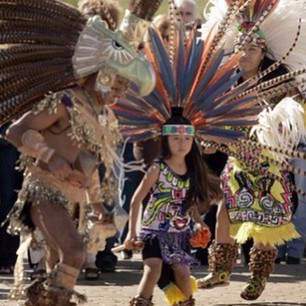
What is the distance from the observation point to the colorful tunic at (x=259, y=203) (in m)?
10.1

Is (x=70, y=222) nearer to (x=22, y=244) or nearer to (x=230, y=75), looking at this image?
(x=22, y=244)

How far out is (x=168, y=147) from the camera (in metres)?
9.04

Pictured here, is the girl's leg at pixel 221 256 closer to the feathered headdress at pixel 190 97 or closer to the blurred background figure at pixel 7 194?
the feathered headdress at pixel 190 97

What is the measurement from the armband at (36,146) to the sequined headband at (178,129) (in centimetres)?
167

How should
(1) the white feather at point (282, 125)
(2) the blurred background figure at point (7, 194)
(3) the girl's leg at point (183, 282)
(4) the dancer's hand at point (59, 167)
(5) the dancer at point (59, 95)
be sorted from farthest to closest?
1. (2) the blurred background figure at point (7, 194)
2. (1) the white feather at point (282, 125)
3. (3) the girl's leg at point (183, 282)
4. (5) the dancer at point (59, 95)
5. (4) the dancer's hand at point (59, 167)

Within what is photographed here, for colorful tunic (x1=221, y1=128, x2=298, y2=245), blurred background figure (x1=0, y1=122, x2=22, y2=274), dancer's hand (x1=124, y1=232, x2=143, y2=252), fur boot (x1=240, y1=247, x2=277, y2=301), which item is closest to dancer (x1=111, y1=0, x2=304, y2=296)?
dancer's hand (x1=124, y1=232, x2=143, y2=252)

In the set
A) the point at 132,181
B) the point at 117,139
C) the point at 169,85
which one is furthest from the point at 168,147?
the point at 132,181

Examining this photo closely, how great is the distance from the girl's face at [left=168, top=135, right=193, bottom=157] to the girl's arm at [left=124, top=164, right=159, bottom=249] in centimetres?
16

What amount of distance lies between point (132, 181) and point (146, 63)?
5.11 metres

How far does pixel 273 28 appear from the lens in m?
10.5

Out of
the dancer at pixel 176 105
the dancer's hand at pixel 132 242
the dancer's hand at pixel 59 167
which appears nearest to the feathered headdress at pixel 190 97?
the dancer at pixel 176 105

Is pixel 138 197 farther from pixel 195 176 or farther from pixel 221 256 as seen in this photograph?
pixel 221 256

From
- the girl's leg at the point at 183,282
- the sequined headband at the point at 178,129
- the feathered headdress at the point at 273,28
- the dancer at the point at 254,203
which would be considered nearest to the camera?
the girl's leg at the point at 183,282

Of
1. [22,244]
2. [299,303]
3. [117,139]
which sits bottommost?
[299,303]
